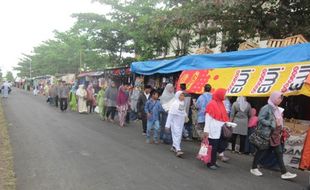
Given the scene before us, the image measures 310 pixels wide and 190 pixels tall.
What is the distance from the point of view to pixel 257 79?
10.7m

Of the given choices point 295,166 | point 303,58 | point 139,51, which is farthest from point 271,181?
point 139,51

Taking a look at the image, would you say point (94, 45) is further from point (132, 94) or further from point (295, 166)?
point (295, 166)

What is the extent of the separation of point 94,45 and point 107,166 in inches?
825

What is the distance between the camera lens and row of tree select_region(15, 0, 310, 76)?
1412 centimetres

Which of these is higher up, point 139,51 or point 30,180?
point 139,51

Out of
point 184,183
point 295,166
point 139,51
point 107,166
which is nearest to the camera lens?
point 184,183

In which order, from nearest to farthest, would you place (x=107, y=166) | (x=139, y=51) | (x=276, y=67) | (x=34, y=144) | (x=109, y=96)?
1. (x=107, y=166)
2. (x=276, y=67)
3. (x=34, y=144)
4. (x=109, y=96)
5. (x=139, y=51)

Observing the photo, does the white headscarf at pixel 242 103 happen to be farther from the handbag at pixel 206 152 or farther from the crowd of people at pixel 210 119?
the handbag at pixel 206 152

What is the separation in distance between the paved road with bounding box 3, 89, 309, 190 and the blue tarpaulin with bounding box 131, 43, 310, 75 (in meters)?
2.69

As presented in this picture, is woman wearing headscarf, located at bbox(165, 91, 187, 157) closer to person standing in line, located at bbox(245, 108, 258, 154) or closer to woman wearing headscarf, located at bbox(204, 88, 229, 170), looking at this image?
woman wearing headscarf, located at bbox(204, 88, 229, 170)

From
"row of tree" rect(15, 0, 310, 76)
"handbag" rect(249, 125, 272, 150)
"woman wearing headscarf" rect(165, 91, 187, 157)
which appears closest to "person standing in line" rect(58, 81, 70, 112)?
"row of tree" rect(15, 0, 310, 76)

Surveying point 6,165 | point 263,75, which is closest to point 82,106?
point 263,75

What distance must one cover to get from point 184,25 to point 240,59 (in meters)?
4.02

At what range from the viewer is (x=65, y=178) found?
7.36 m
